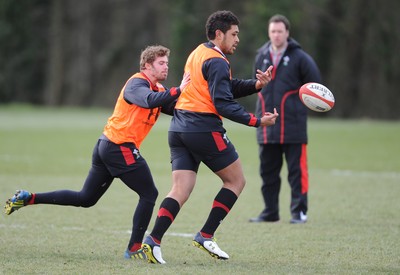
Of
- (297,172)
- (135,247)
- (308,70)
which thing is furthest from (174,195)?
(308,70)

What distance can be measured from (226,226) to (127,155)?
2327 mm

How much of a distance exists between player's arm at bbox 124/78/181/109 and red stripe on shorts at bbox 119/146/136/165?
402 millimetres

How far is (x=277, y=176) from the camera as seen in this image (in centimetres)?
961

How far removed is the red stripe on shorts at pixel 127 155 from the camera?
22.6 feet

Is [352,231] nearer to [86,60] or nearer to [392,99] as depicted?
[392,99]

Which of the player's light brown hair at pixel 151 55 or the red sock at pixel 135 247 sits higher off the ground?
the player's light brown hair at pixel 151 55

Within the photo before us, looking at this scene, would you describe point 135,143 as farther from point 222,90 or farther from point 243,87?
point 243,87

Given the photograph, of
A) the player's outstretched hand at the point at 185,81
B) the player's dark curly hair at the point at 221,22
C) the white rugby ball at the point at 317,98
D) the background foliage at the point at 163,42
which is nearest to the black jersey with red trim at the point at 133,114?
the player's outstretched hand at the point at 185,81

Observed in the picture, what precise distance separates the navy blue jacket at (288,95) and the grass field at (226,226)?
1.00 metres

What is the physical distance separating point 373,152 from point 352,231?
10.1 metres

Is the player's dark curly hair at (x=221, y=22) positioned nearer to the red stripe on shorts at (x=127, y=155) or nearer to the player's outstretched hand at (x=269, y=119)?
the player's outstretched hand at (x=269, y=119)

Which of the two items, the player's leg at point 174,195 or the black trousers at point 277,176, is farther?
the black trousers at point 277,176

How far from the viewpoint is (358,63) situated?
37812 mm

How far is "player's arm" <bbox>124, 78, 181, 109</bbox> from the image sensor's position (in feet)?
21.4
